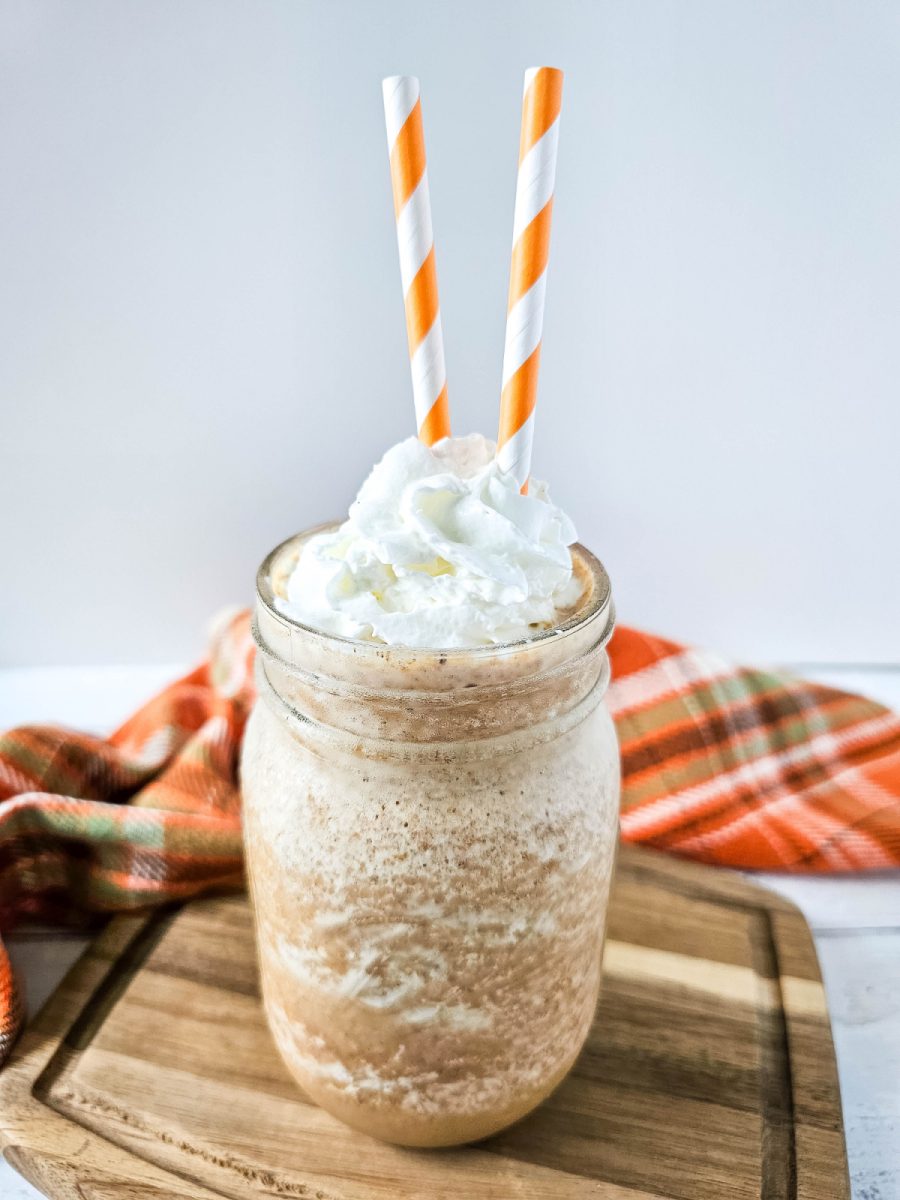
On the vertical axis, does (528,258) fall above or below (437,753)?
above

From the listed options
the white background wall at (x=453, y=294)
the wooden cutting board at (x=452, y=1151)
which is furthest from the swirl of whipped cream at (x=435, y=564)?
the white background wall at (x=453, y=294)

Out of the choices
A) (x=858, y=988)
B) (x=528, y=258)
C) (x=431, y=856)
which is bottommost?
(x=858, y=988)

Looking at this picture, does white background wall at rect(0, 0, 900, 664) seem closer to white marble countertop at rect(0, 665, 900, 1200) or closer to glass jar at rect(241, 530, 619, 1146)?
white marble countertop at rect(0, 665, 900, 1200)

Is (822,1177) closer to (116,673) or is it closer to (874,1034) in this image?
(874,1034)

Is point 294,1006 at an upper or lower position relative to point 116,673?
upper

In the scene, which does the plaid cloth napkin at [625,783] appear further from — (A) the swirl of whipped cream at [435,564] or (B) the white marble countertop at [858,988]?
(A) the swirl of whipped cream at [435,564]

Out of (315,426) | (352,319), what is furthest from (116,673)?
(352,319)

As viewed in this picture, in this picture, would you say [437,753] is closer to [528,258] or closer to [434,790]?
[434,790]

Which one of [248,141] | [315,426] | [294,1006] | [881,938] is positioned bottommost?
[881,938]

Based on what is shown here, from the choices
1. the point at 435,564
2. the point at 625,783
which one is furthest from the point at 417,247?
the point at 625,783
